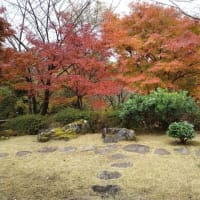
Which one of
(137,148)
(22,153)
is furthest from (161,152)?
(22,153)

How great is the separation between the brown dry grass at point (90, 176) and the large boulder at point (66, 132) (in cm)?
96

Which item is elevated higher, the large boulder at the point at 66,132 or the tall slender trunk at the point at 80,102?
the tall slender trunk at the point at 80,102

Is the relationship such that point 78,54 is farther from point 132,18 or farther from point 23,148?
point 23,148

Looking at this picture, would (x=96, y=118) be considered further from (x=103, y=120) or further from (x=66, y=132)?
(x=66, y=132)

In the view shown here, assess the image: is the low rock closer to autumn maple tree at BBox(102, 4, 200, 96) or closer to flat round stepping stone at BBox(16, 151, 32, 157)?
flat round stepping stone at BBox(16, 151, 32, 157)

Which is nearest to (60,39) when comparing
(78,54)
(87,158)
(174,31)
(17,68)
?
(78,54)

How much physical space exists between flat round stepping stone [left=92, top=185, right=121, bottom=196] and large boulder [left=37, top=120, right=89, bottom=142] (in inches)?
136

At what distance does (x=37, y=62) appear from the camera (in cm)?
918

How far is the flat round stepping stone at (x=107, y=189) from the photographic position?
4078 millimetres

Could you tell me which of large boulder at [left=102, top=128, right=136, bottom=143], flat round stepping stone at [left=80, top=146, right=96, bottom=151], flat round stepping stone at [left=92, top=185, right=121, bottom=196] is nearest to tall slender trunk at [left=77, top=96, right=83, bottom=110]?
large boulder at [left=102, top=128, right=136, bottom=143]

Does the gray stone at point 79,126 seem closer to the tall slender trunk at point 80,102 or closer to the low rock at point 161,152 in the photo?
the tall slender trunk at point 80,102

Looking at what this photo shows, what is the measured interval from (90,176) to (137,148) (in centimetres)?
196

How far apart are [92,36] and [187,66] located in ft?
10.4

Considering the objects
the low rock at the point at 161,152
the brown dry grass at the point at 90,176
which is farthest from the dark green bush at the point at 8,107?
the low rock at the point at 161,152
